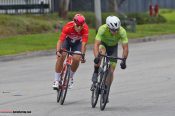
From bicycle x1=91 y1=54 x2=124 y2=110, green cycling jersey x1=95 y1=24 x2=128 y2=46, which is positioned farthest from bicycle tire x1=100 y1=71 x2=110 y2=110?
green cycling jersey x1=95 y1=24 x2=128 y2=46

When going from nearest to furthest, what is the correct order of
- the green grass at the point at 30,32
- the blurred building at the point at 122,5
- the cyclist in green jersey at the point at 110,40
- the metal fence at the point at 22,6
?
the cyclist in green jersey at the point at 110,40, the green grass at the point at 30,32, the metal fence at the point at 22,6, the blurred building at the point at 122,5

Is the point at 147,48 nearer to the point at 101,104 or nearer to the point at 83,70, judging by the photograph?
the point at 83,70

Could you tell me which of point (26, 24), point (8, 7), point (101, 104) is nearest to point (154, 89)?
point (101, 104)

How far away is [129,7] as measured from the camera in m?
63.4

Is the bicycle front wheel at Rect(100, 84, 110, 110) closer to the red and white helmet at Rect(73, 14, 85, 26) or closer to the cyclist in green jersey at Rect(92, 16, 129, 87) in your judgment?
the cyclist in green jersey at Rect(92, 16, 129, 87)

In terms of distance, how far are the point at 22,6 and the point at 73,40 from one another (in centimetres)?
2898

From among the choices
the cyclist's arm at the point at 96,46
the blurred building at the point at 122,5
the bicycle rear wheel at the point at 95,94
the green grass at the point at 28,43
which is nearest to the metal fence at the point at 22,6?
the blurred building at the point at 122,5

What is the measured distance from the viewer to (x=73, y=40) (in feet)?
47.4

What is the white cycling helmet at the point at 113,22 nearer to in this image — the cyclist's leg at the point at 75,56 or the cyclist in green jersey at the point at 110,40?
the cyclist in green jersey at the point at 110,40

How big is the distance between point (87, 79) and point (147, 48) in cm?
1168

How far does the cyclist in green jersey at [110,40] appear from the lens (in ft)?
42.0

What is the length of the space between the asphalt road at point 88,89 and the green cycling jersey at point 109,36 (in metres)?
1.19

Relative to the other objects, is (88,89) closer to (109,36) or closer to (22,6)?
(109,36)

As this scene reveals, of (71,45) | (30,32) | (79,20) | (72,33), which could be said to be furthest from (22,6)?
(79,20)
